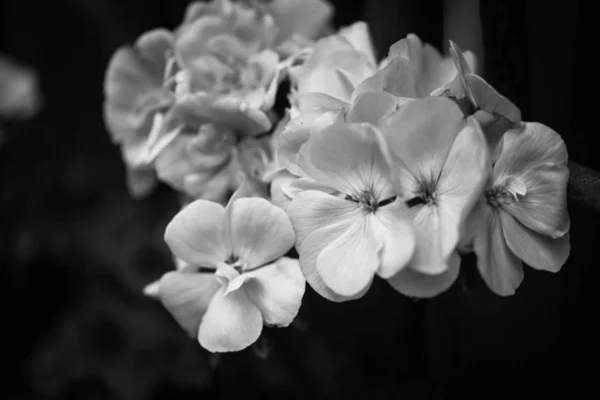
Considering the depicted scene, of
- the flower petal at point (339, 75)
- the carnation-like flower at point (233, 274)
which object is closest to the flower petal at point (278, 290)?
the carnation-like flower at point (233, 274)

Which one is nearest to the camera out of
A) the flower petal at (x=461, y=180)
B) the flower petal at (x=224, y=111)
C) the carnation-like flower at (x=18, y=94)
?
the flower petal at (x=461, y=180)

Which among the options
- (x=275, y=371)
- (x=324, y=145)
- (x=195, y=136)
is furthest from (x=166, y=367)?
(x=324, y=145)

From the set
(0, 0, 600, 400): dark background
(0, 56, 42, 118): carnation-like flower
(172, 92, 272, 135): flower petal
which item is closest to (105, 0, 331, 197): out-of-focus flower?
(172, 92, 272, 135): flower petal

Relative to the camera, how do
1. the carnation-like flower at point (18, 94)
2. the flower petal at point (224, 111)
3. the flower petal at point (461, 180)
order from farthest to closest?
the carnation-like flower at point (18, 94)
the flower petal at point (224, 111)
the flower petal at point (461, 180)

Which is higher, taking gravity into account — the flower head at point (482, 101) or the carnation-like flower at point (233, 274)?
the flower head at point (482, 101)

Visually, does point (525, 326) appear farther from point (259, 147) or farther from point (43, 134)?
point (43, 134)

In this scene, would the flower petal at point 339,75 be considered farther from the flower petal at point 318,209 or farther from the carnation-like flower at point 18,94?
the carnation-like flower at point 18,94

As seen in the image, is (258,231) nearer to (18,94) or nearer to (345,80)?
(345,80)
